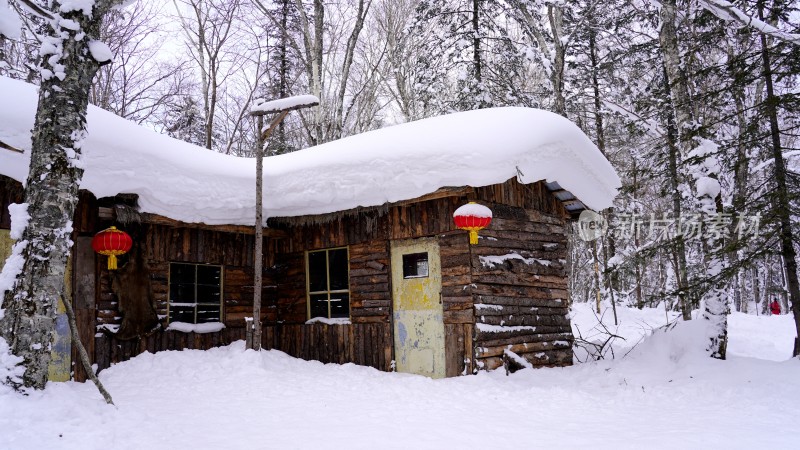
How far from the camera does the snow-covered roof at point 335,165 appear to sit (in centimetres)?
805

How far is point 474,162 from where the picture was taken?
27.2ft

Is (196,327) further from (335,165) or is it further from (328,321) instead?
(335,165)

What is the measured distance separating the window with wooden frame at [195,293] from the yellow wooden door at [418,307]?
3394mm

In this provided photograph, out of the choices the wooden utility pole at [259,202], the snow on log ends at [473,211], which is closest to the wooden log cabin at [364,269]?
the snow on log ends at [473,211]

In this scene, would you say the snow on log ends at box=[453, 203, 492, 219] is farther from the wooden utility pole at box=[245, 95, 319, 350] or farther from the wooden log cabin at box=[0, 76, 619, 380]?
the wooden utility pole at box=[245, 95, 319, 350]

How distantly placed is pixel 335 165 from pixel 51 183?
486cm

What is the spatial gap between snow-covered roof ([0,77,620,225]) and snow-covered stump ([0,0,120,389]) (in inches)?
94.6

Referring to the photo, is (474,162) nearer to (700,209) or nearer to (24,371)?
(700,209)

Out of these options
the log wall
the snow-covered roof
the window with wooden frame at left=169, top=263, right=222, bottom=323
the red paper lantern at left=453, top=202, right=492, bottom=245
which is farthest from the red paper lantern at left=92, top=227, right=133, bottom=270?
the red paper lantern at left=453, top=202, right=492, bottom=245

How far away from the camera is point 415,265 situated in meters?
9.55

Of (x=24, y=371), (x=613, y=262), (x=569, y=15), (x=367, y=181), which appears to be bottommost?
(x=24, y=371)

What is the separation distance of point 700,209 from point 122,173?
9102 millimetres

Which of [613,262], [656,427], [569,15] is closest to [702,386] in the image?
[656,427]

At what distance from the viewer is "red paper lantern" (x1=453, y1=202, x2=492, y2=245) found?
26.8ft
